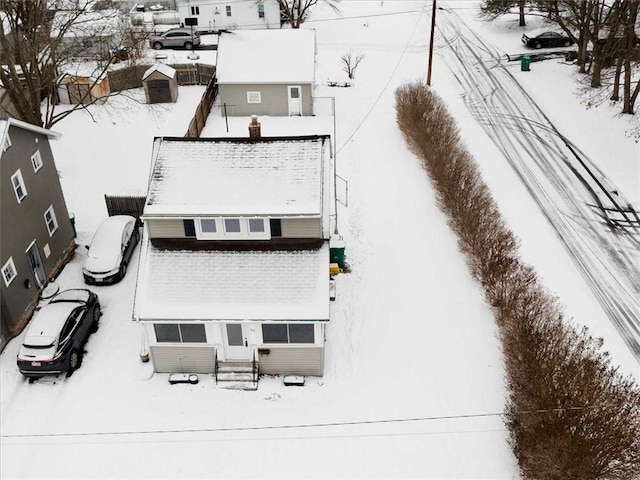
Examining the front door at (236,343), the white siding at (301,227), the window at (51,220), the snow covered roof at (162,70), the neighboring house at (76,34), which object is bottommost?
the front door at (236,343)

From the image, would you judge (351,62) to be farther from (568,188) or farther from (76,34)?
(568,188)

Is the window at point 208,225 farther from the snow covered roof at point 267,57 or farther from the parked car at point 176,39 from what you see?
the parked car at point 176,39

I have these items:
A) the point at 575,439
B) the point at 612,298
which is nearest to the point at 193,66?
the point at 612,298

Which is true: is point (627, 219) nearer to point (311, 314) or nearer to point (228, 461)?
point (311, 314)

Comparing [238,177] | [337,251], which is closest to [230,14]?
[337,251]

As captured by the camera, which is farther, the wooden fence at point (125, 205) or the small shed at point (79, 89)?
the small shed at point (79, 89)

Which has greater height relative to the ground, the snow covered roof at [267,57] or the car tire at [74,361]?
the snow covered roof at [267,57]

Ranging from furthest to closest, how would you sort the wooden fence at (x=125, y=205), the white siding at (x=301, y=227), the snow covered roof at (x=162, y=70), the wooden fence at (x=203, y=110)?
1. the snow covered roof at (x=162, y=70)
2. the wooden fence at (x=203, y=110)
3. the wooden fence at (x=125, y=205)
4. the white siding at (x=301, y=227)

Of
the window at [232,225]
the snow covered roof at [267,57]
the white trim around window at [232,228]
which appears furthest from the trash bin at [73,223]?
the snow covered roof at [267,57]
